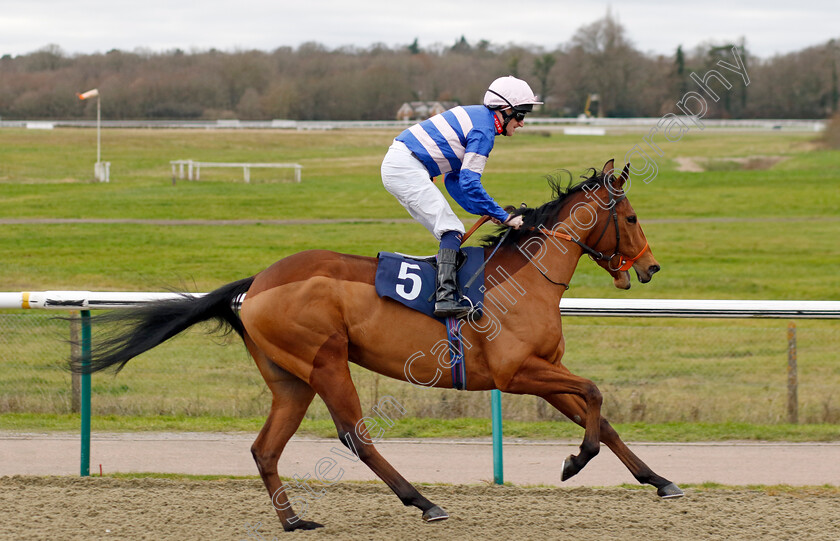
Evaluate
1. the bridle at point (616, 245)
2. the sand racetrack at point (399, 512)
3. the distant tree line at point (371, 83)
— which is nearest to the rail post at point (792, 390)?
the sand racetrack at point (399, 512)

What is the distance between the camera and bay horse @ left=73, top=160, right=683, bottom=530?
409 cm

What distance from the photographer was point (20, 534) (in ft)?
13.0

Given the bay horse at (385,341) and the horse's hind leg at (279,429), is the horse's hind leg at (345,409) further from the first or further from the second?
the horse's hind leg at (279,429)

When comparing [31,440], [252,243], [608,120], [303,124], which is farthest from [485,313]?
[608,120]

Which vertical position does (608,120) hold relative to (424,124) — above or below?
above

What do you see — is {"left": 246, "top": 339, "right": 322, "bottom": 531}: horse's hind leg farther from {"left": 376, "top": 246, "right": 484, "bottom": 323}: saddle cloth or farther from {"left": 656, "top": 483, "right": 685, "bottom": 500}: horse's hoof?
{"left": 656, "top": 483, "right": 685, "bottom": 500}: horse's hoof

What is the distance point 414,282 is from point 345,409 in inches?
24.9

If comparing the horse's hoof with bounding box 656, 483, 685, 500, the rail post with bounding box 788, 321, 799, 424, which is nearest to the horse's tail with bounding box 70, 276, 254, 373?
the horse's hoof with bounding box 656, 483, 685, 500

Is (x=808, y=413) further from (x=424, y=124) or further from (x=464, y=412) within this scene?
(x=424, y=124)

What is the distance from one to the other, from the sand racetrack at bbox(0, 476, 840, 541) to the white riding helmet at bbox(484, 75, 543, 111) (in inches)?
73.5

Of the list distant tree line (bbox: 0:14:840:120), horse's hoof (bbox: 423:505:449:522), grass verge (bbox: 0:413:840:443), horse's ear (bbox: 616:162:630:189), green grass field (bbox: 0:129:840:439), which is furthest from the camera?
distant tree line (bbox: 0:14:840:120)

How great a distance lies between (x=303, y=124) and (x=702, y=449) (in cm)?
4749

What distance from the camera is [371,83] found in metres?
60.6

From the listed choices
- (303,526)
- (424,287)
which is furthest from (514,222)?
(303,526)
